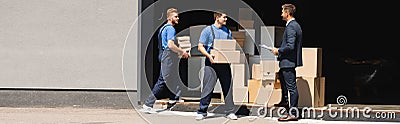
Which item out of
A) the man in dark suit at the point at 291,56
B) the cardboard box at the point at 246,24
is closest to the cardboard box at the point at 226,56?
the man in dark suit at the point at 291,56

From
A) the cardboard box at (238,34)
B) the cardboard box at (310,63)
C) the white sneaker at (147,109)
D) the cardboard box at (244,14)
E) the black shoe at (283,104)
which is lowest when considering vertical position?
the white sneaker at (147,109)

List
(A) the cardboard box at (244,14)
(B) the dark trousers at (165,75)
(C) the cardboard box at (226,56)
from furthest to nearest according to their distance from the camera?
(A) the cardboard box at (244,14) → (B) the dark trousers at (165,75) → (C) the cardboard box at (226,56)

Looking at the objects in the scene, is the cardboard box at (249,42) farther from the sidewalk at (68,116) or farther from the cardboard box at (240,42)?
the sidewalk at (68,116)

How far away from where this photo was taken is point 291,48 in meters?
9.69

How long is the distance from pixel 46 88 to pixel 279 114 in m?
3.54

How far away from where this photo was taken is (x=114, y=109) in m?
11.2

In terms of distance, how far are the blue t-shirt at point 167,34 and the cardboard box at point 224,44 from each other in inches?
25.5

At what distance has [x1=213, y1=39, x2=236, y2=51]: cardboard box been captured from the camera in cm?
994

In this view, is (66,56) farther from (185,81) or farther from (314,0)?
(314,0)

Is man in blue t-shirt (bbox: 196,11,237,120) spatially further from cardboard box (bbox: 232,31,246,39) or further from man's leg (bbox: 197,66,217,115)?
cardboard box (bbox: 232,31,246,39)

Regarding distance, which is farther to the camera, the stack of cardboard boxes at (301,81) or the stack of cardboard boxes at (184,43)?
the stack of cardboard boxes at (184,43)

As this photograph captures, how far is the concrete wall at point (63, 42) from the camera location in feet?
36.6

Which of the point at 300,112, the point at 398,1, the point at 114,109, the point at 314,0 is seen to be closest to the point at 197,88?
the point at 114,109

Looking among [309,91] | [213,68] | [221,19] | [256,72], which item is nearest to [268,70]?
[256,72]
